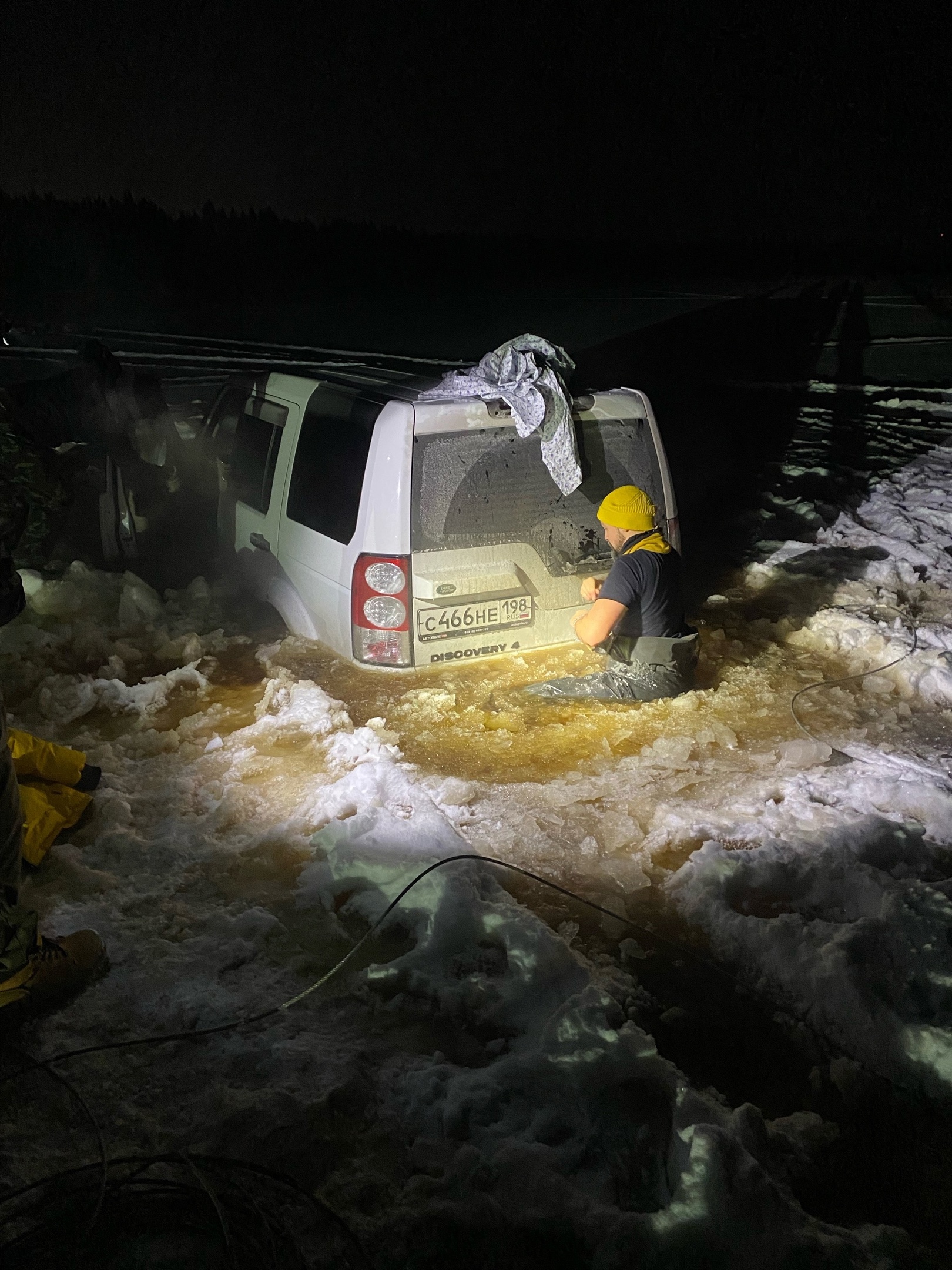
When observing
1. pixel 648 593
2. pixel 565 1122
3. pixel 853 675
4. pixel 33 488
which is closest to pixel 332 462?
pixel 648 593

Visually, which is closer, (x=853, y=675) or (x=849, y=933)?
(x=849, y=933)

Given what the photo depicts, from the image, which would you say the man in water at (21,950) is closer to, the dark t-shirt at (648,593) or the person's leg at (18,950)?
the person's leg at (18,950)

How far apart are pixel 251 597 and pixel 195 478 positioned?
4.84ft

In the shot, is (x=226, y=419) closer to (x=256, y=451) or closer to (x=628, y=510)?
(x=256, y=451)

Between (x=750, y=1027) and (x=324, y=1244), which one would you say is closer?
(x=324, y=1244)

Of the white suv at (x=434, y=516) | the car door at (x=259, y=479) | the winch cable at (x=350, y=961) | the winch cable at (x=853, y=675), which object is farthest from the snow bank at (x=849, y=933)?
the car door at (x=259, y=479)

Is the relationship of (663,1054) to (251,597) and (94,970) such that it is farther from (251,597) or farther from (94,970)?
(251,597)

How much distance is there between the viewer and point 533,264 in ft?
124

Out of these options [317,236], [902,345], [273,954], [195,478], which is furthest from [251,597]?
[317,236]

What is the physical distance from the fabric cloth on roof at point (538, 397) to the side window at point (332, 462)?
1.40ft

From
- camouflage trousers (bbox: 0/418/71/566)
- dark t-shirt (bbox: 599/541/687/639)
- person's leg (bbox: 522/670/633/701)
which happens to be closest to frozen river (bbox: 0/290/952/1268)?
person's leg (bbox: 522/670/633/701)

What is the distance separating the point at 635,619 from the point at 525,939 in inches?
96.2

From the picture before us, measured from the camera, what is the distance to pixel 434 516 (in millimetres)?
4809

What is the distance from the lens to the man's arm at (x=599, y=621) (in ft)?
16.6
